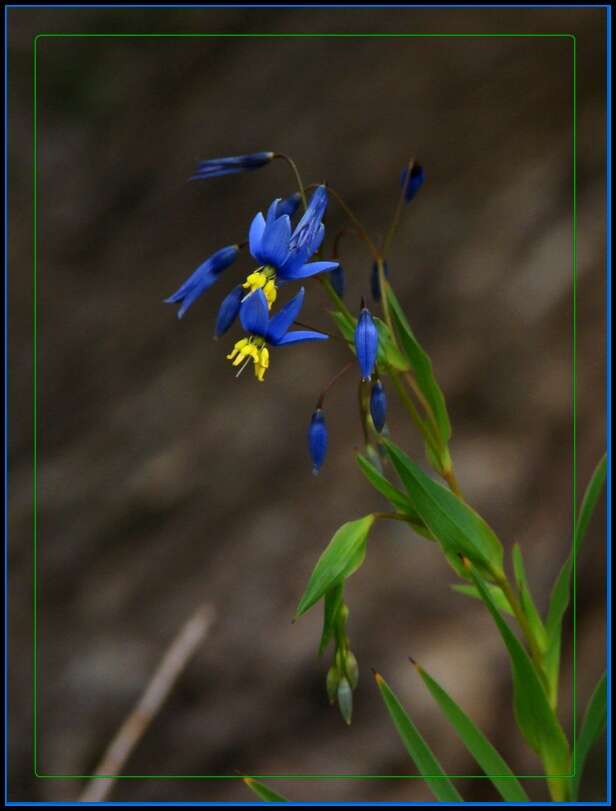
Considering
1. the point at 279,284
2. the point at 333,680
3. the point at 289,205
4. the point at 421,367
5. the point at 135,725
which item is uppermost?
the point at 289,205

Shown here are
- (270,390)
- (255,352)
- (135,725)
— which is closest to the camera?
(255,352)

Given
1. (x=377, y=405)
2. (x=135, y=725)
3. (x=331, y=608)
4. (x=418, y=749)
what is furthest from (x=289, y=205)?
(x=135, y=725)

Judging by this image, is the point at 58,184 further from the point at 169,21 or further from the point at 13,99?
the point at 169,21

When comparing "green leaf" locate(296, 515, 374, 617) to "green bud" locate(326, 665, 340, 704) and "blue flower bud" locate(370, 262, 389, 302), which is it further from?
"blue flower bud" locate(370, 262, 389, 302)

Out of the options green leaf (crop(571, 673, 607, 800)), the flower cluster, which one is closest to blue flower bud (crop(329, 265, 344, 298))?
the flower cluster

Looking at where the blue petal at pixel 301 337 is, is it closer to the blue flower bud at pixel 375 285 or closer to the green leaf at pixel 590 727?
the blue flower bud at pixel 375 285

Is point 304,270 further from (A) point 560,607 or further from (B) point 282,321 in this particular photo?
(A) point 560,607
